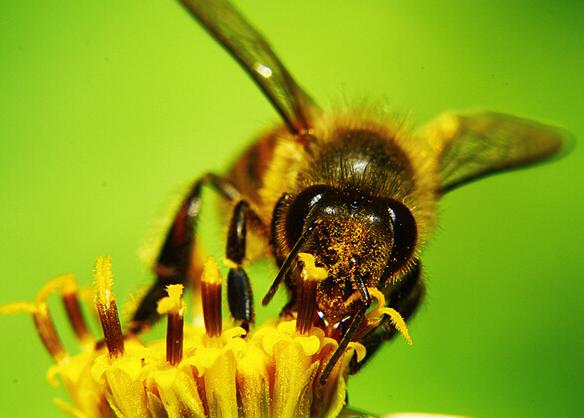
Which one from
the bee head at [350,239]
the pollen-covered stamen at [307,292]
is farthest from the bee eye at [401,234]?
the pollen-covered stamen at [307,292]

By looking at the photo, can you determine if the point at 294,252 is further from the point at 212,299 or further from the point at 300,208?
the point at 212,299

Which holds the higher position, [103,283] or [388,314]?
[103,283]

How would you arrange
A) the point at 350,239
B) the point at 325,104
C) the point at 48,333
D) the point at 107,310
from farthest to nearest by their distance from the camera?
the point at 325,104, the point at 48,333, the point at 107,310, the point at 350,239

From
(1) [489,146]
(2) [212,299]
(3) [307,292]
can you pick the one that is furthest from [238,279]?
(1) [489,146]

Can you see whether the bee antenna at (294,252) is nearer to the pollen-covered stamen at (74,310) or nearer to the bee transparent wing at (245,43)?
the bee transparent wing at (245,43)

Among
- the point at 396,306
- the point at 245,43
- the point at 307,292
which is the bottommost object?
the point at 396,306
